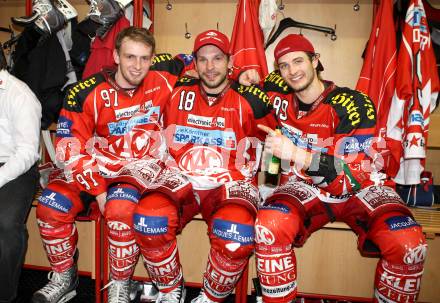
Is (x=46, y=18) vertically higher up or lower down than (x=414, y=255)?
higher up

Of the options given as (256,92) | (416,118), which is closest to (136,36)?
(256,92)

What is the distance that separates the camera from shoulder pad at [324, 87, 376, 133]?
1612 millimetres

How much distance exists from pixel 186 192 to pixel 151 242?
10.9 inches

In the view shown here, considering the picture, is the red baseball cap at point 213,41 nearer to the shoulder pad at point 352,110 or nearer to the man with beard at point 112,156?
the man with beard at point 112,156

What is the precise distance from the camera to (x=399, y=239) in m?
1.44

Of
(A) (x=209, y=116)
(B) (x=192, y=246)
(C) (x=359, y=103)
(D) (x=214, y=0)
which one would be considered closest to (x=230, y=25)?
(D) (x=214, y=0)

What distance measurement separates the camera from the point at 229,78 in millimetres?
1924

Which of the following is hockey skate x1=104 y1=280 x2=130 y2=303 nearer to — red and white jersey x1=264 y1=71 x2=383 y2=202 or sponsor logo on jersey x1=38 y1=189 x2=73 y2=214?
sponsor logo on jersey x1=38 y1=189 x2=73 y2=214

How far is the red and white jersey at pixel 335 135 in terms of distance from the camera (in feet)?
5.19

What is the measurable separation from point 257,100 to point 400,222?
0.77m

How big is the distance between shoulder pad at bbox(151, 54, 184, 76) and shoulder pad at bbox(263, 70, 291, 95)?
0.44 meters

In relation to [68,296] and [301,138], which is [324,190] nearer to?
[301,138]

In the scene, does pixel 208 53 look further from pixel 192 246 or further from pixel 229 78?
pixel 192 246

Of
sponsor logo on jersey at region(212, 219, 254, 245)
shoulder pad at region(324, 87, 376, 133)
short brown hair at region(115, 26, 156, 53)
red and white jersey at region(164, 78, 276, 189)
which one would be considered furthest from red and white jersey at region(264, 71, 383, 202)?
short brown hair at region(115, 26, 156, 53)
